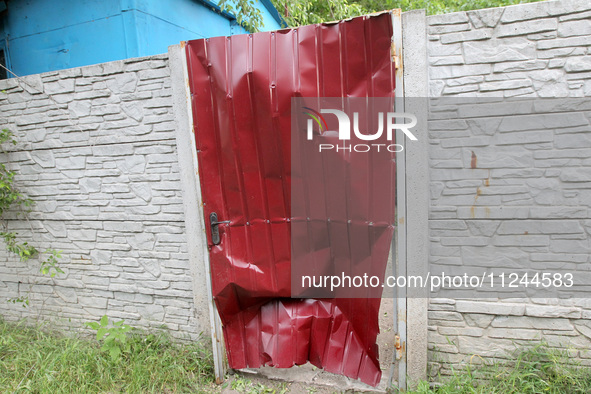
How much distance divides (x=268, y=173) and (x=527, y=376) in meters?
2.18

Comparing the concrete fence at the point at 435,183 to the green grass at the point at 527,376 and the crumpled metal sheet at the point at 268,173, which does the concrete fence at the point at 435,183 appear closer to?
the green grass at the point at 527,376

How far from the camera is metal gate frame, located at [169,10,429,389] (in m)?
2.12

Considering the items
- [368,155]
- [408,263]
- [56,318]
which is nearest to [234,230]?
[368,155]

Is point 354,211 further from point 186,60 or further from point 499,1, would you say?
point 499,1

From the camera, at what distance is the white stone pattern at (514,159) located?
201cm

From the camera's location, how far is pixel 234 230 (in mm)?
2488

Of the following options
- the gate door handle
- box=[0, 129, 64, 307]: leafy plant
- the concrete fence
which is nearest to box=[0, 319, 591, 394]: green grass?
the concrete fence

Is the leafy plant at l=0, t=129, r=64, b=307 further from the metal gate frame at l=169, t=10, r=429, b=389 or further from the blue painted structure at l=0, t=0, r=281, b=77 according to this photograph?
the blue painted structure at l=0, t=0, r=281, b=77

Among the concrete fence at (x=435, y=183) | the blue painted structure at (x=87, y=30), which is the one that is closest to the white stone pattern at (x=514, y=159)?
the concrete fence at (x=435, y=183)

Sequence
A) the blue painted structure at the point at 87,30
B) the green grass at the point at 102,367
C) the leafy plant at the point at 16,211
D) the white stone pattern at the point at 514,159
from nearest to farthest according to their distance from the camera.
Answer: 1. the white stone pattern at the point at 514,159
2. the green grass at the point at 102,367
3. the leafy plant at the point at 16,211
4. the blue painted structure at the point at 87,30

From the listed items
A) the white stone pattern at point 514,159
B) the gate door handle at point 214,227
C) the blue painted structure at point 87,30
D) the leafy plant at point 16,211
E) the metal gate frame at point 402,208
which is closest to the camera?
the white stone pattern at point 514,159

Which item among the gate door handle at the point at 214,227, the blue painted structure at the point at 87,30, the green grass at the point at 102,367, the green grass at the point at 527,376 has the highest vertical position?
the blue painted structure at the point at 87,30

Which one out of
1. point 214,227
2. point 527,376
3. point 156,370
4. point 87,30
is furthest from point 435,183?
point 87,30

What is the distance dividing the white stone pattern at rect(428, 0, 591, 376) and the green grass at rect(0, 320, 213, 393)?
2084 millimetres
